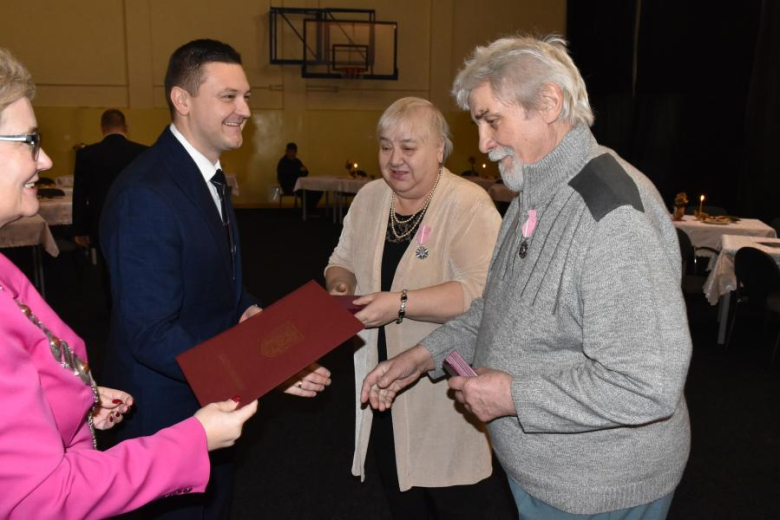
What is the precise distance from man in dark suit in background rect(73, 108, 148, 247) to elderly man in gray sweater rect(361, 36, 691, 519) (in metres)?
4.90

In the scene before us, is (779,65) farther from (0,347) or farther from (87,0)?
(87,0)

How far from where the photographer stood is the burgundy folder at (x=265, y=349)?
4.94 ft

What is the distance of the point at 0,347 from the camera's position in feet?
3.48

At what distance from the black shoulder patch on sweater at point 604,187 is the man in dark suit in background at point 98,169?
5.06 m

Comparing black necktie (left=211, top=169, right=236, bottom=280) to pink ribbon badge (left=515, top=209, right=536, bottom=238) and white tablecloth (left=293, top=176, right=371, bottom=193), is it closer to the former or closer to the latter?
pink ribbon badge (left=515, top=209, right=536, bottom=238)

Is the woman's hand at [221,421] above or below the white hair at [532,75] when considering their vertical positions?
below

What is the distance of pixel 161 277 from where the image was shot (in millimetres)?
1781

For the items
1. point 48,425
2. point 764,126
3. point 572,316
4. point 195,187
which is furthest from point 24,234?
point 764,126

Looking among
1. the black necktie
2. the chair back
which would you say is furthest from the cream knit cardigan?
the chair back

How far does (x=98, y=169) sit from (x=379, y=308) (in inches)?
172

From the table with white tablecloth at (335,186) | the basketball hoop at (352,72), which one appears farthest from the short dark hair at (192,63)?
the basketball hoop at (352,72)

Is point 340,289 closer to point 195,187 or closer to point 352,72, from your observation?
point 195,187

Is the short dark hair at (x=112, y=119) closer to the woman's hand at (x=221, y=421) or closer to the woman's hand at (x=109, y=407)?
the woman's hand at (x=109, y=407)

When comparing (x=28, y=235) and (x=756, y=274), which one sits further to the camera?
(x=28, y=235)
